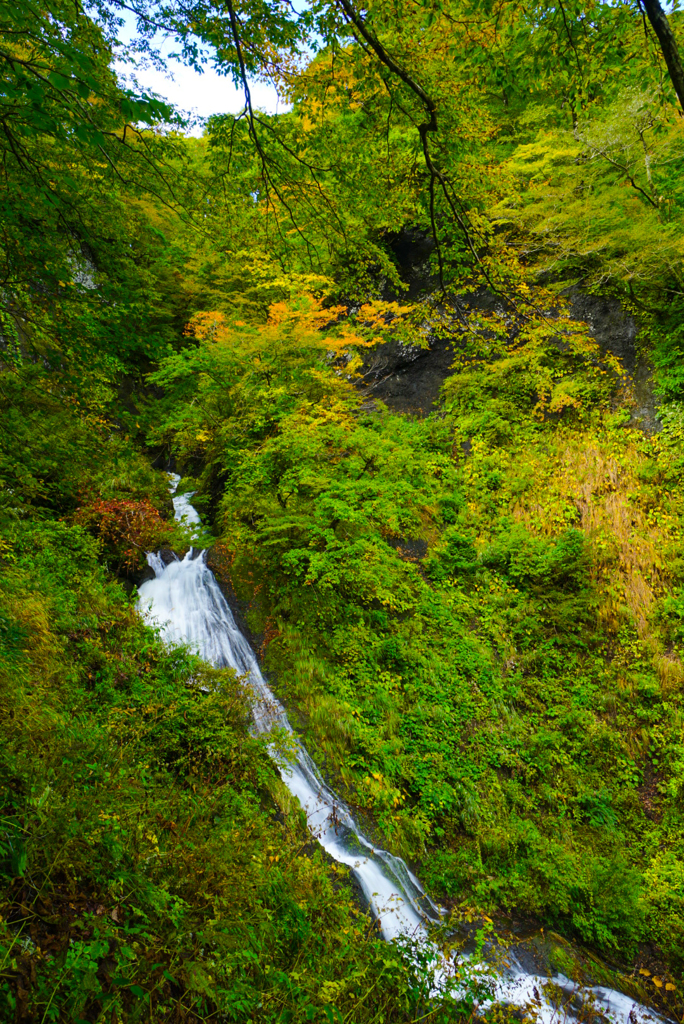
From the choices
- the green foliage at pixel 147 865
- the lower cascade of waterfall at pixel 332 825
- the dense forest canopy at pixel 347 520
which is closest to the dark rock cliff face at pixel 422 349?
the dense forest canopy at pixel 347 520

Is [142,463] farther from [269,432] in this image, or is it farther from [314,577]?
[314,577]

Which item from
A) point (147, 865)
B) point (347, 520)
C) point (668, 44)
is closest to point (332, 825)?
point (147, 865)

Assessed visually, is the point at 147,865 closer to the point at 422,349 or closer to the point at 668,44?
the point at 668,44

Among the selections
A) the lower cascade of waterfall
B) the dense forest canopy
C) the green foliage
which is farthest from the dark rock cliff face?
the green foliage

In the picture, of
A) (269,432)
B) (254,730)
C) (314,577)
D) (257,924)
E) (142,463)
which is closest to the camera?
(257,924)

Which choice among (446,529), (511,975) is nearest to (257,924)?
(511,975)

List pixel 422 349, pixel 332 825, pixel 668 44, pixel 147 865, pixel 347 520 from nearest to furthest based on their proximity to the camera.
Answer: pixel 668 44
pixel 147 865
pixel 332 825
pixel 347 520
pixel 422 349
